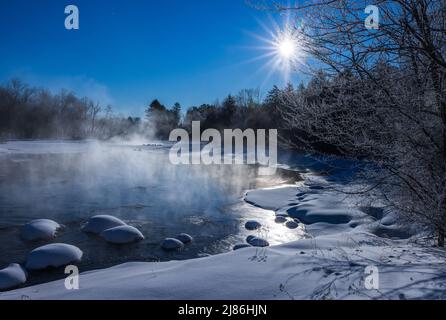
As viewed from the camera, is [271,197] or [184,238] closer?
[184,238]

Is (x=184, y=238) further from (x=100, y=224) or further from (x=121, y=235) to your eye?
(x=100, y=224)

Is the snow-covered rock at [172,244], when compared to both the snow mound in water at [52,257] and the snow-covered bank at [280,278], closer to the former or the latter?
the snow mound in water at [52,257]

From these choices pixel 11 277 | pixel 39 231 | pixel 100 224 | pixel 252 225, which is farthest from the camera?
pixel 252 225

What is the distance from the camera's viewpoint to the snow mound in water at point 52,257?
20.7ft

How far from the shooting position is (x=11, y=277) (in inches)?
221

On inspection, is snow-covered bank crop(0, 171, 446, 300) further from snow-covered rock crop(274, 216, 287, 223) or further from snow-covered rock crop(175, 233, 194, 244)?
snow-covered rock crop(274, 216, 287, 223)

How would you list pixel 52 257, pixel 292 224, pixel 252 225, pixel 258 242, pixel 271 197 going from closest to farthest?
1. pixel 52 257
2. pixel 258 242
3. pixel 252 225
4. pixel 292 224
5. pixel 271 197

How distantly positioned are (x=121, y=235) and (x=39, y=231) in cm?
205

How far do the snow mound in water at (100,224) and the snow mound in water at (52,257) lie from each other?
1.65m

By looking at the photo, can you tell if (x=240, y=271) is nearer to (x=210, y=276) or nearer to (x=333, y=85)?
(x=210, y=276)

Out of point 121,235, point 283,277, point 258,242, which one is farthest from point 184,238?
point 283,277

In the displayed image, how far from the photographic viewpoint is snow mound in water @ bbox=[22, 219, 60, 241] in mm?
7981

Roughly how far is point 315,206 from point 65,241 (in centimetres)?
834

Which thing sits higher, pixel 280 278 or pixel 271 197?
pixel 280 278
